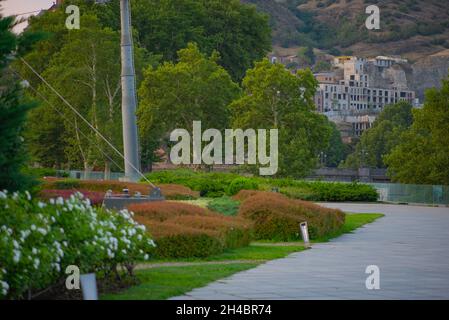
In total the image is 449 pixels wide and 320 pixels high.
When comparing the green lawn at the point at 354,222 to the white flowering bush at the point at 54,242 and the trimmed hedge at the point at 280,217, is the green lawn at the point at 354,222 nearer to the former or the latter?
the trimmed hedge at the point at 280,217

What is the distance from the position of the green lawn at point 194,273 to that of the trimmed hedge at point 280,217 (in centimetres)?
98

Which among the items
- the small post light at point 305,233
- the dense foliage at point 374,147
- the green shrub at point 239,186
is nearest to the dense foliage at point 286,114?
the green shrub at point 239,186

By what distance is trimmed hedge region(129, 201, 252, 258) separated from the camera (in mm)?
21594

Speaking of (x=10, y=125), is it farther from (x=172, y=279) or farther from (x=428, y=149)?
(x=428, y=149)

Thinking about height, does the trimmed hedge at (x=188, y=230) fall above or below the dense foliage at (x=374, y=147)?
below

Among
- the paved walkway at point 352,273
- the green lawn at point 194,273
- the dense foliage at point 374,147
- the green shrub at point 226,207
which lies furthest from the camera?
the dense foliage at point 374,147

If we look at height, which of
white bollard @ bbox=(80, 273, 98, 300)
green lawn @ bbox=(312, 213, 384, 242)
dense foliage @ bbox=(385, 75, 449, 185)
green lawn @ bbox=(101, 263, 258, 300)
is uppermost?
dense foliage @ bbox=(385, 75, 449, 185)

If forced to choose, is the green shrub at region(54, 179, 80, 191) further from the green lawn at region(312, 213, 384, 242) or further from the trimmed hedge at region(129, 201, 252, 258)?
the trimmed hedge at region(129, 201, 252, 258)

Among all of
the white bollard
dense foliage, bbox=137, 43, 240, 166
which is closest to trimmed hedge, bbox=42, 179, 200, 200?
the white bollard

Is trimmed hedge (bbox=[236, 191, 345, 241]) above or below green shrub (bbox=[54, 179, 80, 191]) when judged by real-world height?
below

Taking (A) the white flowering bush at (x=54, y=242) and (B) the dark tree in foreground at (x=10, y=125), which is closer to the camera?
(A) the white flowering bush at (x=54, y=242)

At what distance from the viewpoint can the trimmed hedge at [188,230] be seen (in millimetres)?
21594

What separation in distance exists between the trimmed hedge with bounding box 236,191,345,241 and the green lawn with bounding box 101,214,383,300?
98cm

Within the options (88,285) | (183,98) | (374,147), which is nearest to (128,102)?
(183,98)
